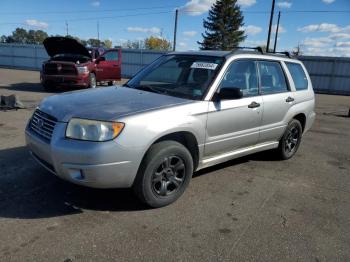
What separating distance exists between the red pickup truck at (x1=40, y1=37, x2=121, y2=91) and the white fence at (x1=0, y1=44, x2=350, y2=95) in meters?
12.1

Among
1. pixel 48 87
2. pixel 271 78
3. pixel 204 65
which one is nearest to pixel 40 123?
pixel 204 65

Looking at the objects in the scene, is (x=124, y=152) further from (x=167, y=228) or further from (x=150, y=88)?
(x=150, y=88)

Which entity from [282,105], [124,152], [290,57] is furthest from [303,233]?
[290,57]

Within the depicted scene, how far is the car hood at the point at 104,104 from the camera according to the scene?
3.46 m

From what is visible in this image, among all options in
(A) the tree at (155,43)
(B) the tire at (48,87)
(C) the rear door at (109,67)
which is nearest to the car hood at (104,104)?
(B) the tire at (48,87)

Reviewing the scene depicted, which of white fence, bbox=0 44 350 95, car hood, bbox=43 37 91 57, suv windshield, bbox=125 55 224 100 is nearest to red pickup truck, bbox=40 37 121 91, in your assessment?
car hood, bbox=43 37 91 57

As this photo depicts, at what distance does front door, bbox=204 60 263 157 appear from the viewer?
14.0 ft

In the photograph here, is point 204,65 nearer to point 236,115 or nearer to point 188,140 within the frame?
point 236,115

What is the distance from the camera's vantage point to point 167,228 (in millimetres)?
3404

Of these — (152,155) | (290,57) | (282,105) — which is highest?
(290,57)

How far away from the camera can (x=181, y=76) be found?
183 inches

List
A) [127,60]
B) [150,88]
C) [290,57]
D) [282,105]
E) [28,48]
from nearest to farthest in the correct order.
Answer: [150,88] → [282,105] → [290,57] → [127,60] → [28,48]

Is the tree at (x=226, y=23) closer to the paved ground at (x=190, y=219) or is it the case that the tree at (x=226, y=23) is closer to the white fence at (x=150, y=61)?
the white fence at (x=150, y=61)

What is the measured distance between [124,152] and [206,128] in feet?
3.91
